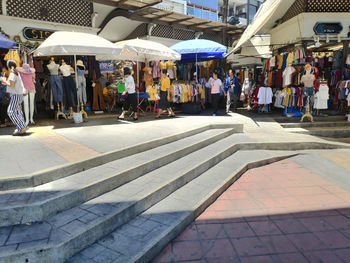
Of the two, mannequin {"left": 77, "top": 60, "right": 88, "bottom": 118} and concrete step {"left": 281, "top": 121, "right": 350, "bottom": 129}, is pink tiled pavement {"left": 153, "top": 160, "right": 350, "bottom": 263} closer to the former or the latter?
concrete step {"left": 281, "top": 121, "right": 350, "bottom": 129}

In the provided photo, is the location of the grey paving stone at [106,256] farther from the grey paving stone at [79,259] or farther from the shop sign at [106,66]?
the shop sign at [106,66]

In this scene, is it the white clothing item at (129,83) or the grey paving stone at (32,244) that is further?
the white clothing item at (129,83)

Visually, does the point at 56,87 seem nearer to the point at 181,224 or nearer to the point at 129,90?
the point at 129,90

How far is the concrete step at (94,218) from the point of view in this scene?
247cm

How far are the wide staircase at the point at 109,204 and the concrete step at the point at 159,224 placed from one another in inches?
0.4

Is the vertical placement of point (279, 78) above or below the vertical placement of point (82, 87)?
above

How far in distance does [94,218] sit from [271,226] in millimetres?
2227

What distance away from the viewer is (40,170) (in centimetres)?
367

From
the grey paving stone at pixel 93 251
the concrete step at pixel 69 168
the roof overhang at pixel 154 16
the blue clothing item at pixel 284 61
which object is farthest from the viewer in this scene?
the roof overhang at pixel 154 16

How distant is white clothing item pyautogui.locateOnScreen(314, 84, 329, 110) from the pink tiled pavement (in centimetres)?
546

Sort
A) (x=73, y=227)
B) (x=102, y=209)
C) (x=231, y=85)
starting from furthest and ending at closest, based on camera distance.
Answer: (x=231, y=85) < (x=102, y=209) < (x=73, y=227)

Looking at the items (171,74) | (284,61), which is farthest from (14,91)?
(284,61)

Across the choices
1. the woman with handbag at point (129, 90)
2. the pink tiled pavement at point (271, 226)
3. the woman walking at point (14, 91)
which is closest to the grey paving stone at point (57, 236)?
the pink tiled pavement at point (271, 226)

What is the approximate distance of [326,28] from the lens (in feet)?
31.9
